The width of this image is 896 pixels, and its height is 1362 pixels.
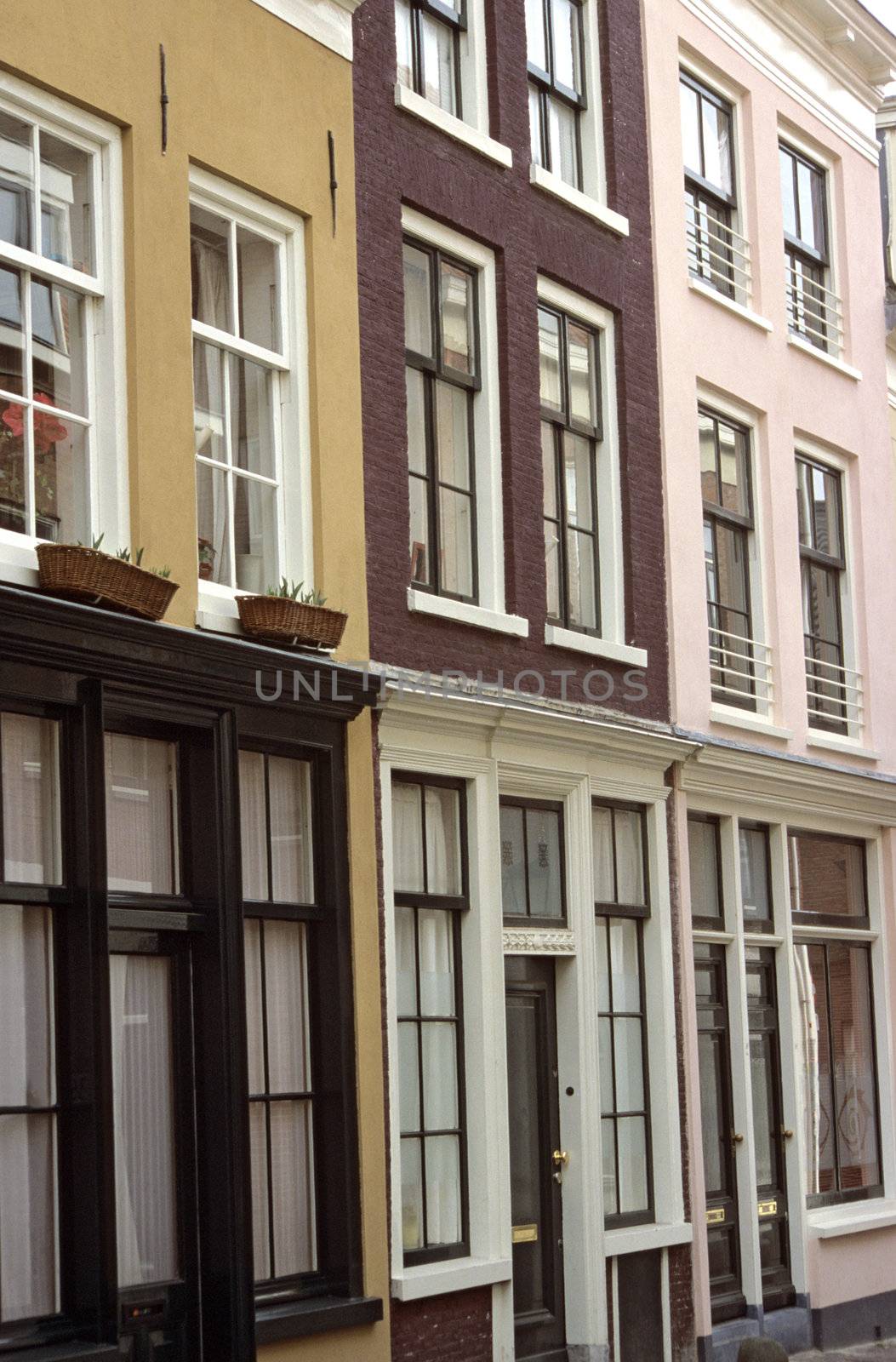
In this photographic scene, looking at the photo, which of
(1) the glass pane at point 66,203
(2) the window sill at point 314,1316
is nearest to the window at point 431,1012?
(2) the window sill at point 314,1316

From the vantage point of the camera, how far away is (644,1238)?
13688 millimetres

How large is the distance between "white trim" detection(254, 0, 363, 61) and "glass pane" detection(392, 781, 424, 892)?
4064 mm

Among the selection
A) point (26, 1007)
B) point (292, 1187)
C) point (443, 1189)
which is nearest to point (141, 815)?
point (26, 1007)

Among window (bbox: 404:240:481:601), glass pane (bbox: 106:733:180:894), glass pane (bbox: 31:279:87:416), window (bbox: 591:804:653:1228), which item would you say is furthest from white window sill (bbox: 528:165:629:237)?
glass pane (bbox: 106:733:180:894)

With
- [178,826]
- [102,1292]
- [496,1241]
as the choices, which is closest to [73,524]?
[178,826]

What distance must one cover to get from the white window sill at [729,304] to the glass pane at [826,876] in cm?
393

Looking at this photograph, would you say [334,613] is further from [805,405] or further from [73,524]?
[805,405]

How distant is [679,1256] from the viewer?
46.3 ft

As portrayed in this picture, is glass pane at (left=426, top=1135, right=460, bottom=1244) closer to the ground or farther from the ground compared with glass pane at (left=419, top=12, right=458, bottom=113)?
closer to the ground

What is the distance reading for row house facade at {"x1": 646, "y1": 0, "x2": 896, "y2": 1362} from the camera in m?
15.2

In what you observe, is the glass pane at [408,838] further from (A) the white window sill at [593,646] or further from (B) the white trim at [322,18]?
(B) the white trim at [322,18]

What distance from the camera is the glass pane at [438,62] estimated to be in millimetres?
13273

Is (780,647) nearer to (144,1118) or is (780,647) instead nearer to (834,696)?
(834,696)

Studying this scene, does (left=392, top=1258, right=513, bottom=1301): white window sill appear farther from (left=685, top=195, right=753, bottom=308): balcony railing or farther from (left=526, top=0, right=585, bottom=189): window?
(left=685, top=195, right=753, bottom=308): balcony railing
